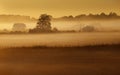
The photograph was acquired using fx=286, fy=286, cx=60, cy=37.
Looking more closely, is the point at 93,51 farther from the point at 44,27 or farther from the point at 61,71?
the point at 44,27

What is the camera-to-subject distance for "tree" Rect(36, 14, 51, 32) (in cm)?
189

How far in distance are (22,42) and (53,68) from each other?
0.90ft

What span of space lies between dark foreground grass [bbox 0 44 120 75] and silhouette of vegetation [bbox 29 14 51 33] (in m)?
0.12

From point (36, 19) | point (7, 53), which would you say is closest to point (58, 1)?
point (36, 19)

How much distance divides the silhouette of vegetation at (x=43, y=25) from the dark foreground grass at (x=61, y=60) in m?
0.12

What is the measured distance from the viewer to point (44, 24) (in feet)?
6.18

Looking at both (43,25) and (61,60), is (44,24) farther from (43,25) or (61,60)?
(61,60)

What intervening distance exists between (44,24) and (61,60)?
26 centimetres

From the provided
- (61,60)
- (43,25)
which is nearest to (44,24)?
(43,25)

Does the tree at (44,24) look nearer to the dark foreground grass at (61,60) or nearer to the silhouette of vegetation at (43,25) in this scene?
the silhouette of vegetation at (43,25)

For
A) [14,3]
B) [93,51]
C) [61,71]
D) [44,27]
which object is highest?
[14,3]

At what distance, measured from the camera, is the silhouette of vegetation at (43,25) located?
1.89 metres

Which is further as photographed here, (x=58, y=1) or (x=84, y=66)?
(x=58, y=1)

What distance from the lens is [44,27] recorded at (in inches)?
74.4
